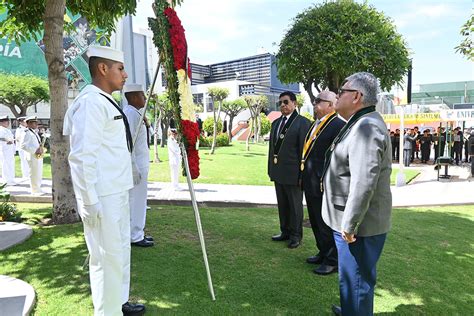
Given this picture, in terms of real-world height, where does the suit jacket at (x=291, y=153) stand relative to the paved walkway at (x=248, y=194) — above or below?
above

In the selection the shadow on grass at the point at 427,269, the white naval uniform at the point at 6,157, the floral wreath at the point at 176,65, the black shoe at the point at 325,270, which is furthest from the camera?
the white naval uniform at the point at 6,157

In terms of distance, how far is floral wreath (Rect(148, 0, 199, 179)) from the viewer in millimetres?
3332

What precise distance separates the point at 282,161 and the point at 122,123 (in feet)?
8.74

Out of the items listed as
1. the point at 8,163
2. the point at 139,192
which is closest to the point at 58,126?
the point at 139,192

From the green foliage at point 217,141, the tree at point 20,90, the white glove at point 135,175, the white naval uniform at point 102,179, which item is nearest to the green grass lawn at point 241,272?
the white naval uniform at point 102,179

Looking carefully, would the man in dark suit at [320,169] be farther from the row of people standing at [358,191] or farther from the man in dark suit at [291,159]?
the row of people standing at [358,191]

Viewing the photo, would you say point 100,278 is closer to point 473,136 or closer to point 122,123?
point 122,123

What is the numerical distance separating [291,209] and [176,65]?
2738 mm

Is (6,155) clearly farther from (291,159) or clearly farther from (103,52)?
(103,52)

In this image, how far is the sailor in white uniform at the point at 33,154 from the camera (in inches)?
364

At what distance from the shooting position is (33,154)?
31.4 feet

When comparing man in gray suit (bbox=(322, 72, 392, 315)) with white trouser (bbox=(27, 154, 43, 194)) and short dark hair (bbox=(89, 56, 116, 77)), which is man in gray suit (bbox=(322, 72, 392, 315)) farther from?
white trouser (bbox=(27, 154, 43, 194))

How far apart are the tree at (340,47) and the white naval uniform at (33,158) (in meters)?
6.91

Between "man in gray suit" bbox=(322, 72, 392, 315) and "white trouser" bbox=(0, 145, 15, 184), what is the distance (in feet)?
37.9
